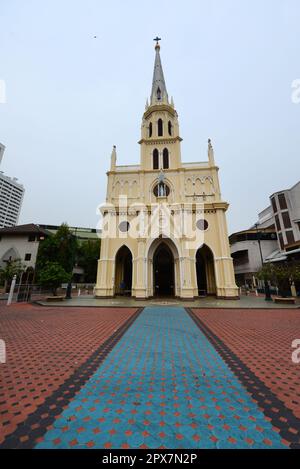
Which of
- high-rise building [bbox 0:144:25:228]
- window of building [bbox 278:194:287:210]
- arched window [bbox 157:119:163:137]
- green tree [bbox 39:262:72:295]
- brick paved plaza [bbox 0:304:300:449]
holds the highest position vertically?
high-rise building [bbox 0:144:25:228]

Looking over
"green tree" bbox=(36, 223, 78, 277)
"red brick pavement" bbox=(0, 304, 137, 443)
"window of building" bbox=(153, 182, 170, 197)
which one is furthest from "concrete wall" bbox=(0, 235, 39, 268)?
"red brick pavement" bbox=(0, 304, 137, 443)

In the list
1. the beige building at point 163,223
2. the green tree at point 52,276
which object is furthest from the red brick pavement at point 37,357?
the beige building at point 163,223

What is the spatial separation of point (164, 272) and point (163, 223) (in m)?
6.50

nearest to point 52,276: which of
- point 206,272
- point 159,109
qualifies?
point 206,272

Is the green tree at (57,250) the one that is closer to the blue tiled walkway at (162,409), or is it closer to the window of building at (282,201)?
the blue tiled walkway at (162,409)

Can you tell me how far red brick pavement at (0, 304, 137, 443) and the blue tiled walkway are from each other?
0.60m

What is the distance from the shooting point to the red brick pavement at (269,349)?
3.01 metres

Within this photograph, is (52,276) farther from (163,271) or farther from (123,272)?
(163,271)

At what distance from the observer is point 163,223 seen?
57.9ft

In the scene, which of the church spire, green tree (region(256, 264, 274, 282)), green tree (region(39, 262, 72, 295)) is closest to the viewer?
green tree (region(256, 264, 274, 282))

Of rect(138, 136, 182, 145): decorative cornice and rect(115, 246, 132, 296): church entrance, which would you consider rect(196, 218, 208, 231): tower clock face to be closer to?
rect(115, 246, 132, 296): church entrance

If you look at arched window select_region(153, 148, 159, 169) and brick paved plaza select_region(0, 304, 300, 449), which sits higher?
arched window select_region(153, 148, 159, 169)

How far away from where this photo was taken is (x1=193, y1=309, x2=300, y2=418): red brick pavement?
3010 mm

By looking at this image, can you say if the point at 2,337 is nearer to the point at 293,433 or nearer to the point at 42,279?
the point at 293,433
